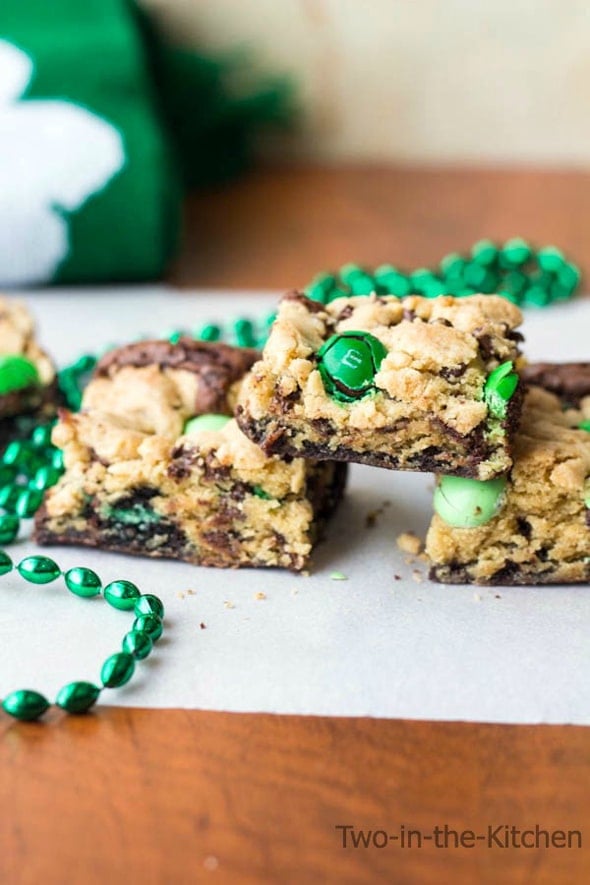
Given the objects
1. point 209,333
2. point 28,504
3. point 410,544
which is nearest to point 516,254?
point 209,333

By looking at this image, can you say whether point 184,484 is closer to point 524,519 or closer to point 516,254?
point 524,519

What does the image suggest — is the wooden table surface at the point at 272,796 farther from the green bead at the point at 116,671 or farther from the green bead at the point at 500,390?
the green bead at the point at 500,390

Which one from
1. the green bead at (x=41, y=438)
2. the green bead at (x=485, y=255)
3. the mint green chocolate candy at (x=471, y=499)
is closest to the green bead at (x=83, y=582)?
the green bead at (x=41, y=438)

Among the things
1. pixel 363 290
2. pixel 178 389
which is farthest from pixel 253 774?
pixel 363 290

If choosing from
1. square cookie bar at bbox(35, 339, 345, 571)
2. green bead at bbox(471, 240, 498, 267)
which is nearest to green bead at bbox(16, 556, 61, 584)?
square cookie bar at bbox(35, 339, 345, 571)

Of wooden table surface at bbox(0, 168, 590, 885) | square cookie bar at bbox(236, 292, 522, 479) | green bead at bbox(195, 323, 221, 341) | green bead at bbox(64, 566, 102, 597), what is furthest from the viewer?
green bead at bbox(195, 323, 221, 341)

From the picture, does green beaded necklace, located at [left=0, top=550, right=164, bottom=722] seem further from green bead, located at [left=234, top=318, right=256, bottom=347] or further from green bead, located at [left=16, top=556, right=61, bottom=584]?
green bead, located at [left=234, top=318, right=256, bottom=347]
